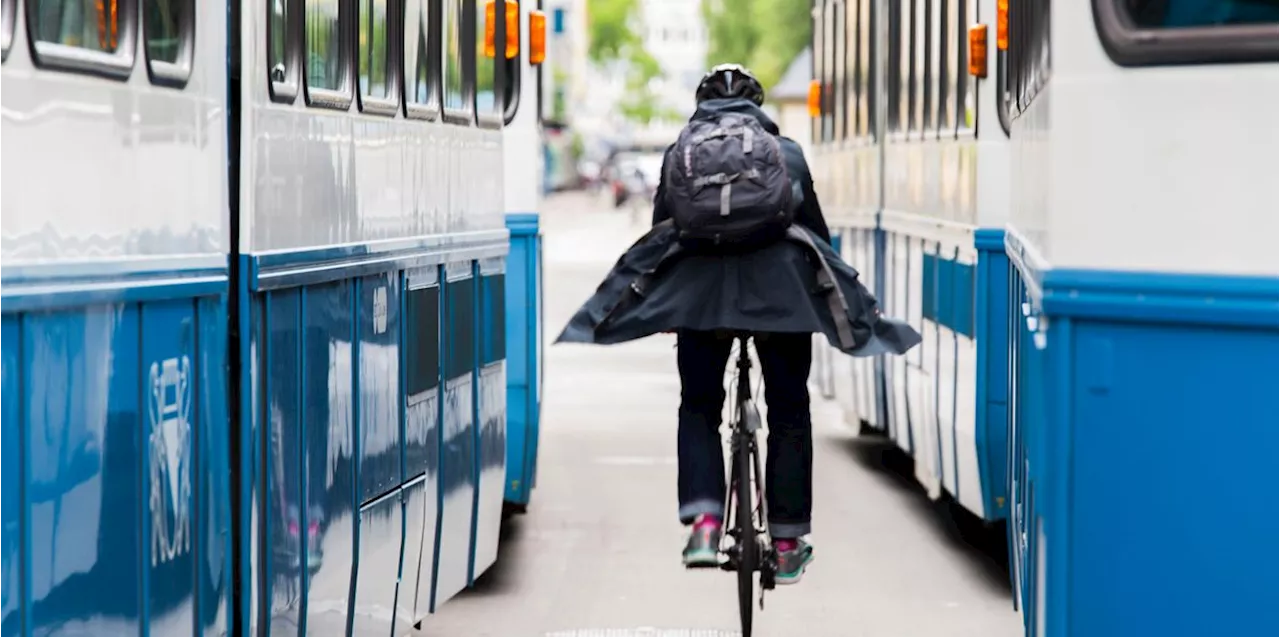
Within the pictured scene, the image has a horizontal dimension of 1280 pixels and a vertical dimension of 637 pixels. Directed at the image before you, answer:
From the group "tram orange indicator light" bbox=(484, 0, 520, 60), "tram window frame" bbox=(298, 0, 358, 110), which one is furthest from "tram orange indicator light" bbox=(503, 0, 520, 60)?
"tram window frame" bbox=(298, 0, 358, 110)

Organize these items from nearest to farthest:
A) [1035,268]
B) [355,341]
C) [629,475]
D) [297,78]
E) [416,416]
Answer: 1. [1035,268]
2. [297,78]
3. [355,341]
4. [416,416]
5. [629,475]


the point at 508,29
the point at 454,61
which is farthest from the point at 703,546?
the point at 508,29

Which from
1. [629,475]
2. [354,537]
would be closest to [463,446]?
[354,537]

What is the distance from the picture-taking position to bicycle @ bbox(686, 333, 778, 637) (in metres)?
7.85

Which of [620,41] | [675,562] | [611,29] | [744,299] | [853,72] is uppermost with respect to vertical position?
[611,29]

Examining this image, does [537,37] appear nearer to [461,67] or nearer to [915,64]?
[461,67]

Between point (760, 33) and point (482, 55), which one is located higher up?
point (760, 33)

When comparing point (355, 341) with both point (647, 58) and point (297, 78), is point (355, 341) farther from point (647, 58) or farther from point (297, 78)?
point (647, 58)

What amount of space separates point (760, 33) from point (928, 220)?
224 ft

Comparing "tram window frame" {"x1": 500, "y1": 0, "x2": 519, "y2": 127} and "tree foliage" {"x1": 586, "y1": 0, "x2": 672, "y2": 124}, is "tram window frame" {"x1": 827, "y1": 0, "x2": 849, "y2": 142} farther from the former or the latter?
"tree foliage" {"x1": 586, "y1": 0, "x2": 672, "y2": 124}

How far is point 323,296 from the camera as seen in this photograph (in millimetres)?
6297

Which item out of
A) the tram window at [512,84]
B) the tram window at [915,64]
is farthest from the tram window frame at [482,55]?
the tram window at [915,64]

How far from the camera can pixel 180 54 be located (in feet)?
16.9

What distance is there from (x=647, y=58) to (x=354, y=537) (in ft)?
386
